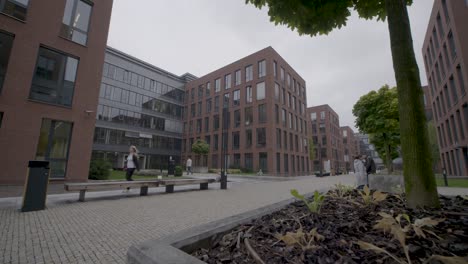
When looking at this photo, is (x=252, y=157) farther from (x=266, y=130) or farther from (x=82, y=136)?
(x=82, y=136)

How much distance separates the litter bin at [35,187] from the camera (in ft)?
18.2

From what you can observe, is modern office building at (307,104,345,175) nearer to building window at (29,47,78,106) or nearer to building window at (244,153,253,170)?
building window at (244,153,253,170)

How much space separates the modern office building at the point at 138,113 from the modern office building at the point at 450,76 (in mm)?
39321

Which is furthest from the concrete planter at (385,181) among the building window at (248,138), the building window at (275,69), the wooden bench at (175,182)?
the building window at (275,69)

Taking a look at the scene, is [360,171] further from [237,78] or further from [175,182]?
[237,78]

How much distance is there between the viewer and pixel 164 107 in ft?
143

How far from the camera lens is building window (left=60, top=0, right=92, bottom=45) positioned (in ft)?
38.6

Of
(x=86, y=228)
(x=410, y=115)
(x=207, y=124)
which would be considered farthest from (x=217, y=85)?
(x=410, y=115)

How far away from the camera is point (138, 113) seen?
1522 inches

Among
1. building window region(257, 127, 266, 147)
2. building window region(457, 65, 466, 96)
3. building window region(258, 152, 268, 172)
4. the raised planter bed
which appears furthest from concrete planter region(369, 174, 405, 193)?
building window region(257, 127, 266, 147)

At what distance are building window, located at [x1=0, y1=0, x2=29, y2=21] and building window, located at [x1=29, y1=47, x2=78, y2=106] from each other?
1.71m

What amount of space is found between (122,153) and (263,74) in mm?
27455

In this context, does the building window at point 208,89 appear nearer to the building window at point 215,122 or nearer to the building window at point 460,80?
the building window at point 215,122

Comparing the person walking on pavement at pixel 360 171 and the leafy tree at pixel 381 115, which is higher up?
the leafy tree at pixel 381 115
